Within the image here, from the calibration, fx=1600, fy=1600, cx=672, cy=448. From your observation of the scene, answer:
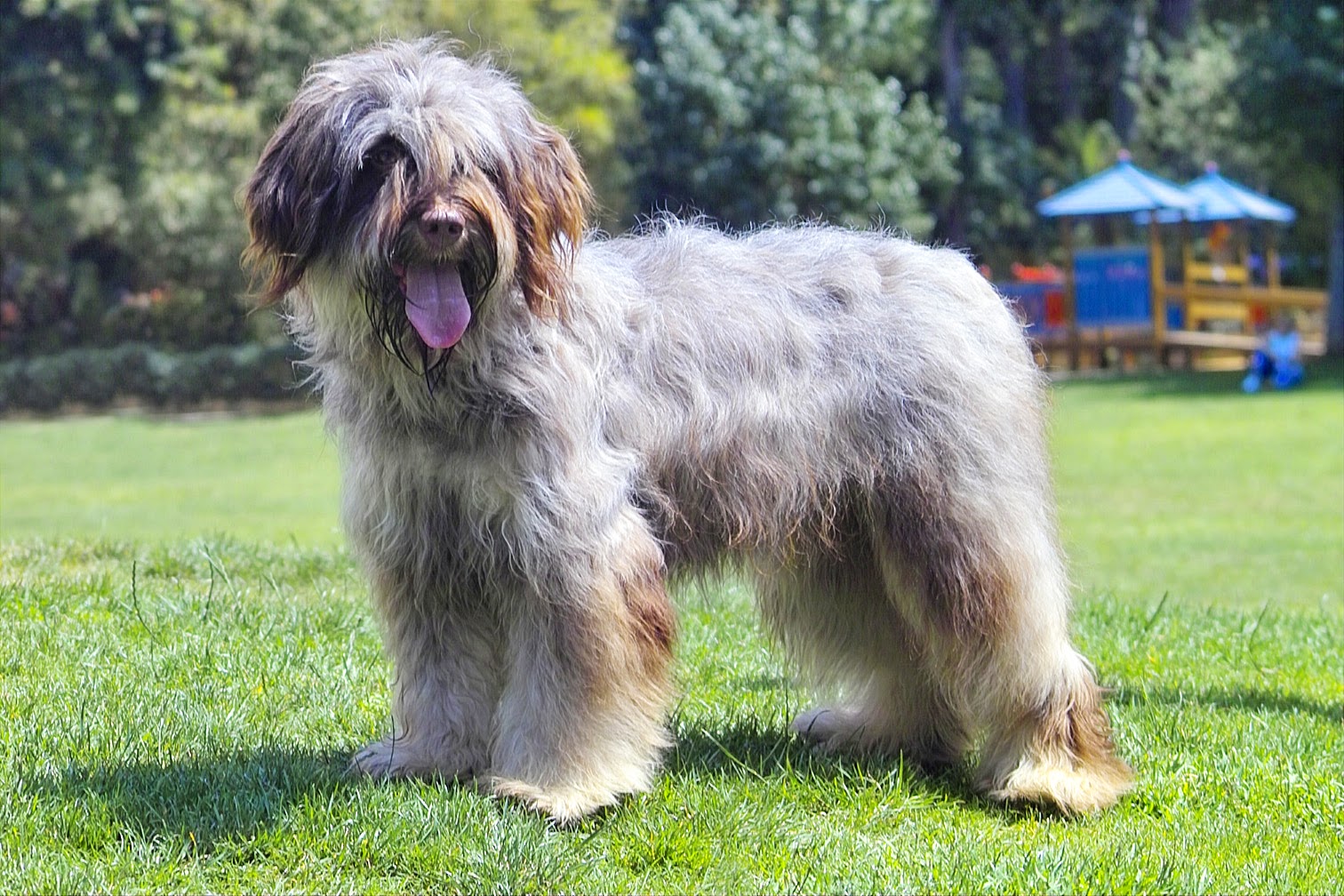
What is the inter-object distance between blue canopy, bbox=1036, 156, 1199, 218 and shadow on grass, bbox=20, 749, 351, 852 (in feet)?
91.0

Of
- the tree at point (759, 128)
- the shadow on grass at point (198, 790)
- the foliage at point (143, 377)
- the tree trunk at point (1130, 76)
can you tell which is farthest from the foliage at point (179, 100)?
the shadow on grass at point (198, 790)

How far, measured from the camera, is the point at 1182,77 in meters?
40.5

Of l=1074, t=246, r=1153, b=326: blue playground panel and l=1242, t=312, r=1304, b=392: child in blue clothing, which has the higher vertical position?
l=1074, t=246, r=1153, b=326: blue playground panel

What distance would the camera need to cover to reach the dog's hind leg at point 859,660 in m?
5.63

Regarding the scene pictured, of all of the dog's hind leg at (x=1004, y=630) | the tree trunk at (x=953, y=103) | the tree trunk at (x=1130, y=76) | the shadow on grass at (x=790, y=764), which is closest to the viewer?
the dog's hind leg at (x=1004, y=630)

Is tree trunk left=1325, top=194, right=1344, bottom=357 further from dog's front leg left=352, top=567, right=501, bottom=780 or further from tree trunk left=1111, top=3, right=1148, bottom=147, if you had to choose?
dog's front leg left=352, top=567, right=501, bottom=780

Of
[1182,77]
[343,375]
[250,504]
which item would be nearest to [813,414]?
[343,375]

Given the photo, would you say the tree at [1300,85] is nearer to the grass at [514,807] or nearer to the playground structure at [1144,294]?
the playground structure at [1144,294]

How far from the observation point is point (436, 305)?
4504 mm

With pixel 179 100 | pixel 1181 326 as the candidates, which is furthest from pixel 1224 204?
pixel 179 100

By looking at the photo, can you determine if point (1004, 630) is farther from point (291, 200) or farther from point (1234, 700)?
point (291, 200)

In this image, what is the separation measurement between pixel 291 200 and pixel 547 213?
29.0 inches

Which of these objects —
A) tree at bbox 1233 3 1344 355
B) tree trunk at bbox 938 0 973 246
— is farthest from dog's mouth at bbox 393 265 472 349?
tree trunk at bbox 938 0 973 246

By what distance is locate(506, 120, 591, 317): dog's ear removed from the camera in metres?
4.64
